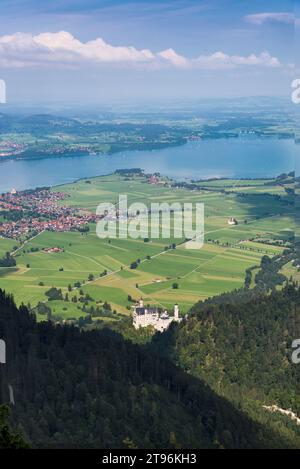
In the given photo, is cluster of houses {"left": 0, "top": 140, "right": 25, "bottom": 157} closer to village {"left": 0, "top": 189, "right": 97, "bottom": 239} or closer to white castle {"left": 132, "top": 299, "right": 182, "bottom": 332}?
village {"left": 0, "top": 189, "right": 97, "bottom": 239}

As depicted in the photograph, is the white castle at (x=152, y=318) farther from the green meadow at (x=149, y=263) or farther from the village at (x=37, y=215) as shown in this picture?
the village at (x=37, y=215)

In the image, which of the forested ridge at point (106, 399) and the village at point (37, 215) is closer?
the forested ridge at point (106, 399)

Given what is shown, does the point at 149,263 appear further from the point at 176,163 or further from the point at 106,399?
the point at 176,163

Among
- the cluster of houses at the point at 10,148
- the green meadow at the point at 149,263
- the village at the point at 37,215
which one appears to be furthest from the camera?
the cluster of houses at the point at 10,148

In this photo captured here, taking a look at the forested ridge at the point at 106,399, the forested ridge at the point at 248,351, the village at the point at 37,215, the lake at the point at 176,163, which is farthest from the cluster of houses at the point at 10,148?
the forested ridge at the point at 106,399

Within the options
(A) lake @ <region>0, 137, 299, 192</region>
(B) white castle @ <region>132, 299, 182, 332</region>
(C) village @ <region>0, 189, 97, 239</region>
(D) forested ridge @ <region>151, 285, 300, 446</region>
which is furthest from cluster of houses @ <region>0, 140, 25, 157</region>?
(D) forested ridge @ <region>151, 285, 300, 446</region>

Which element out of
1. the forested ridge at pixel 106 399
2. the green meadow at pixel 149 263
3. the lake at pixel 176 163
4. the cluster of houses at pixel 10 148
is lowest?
the green meadow at pixel 149 263
